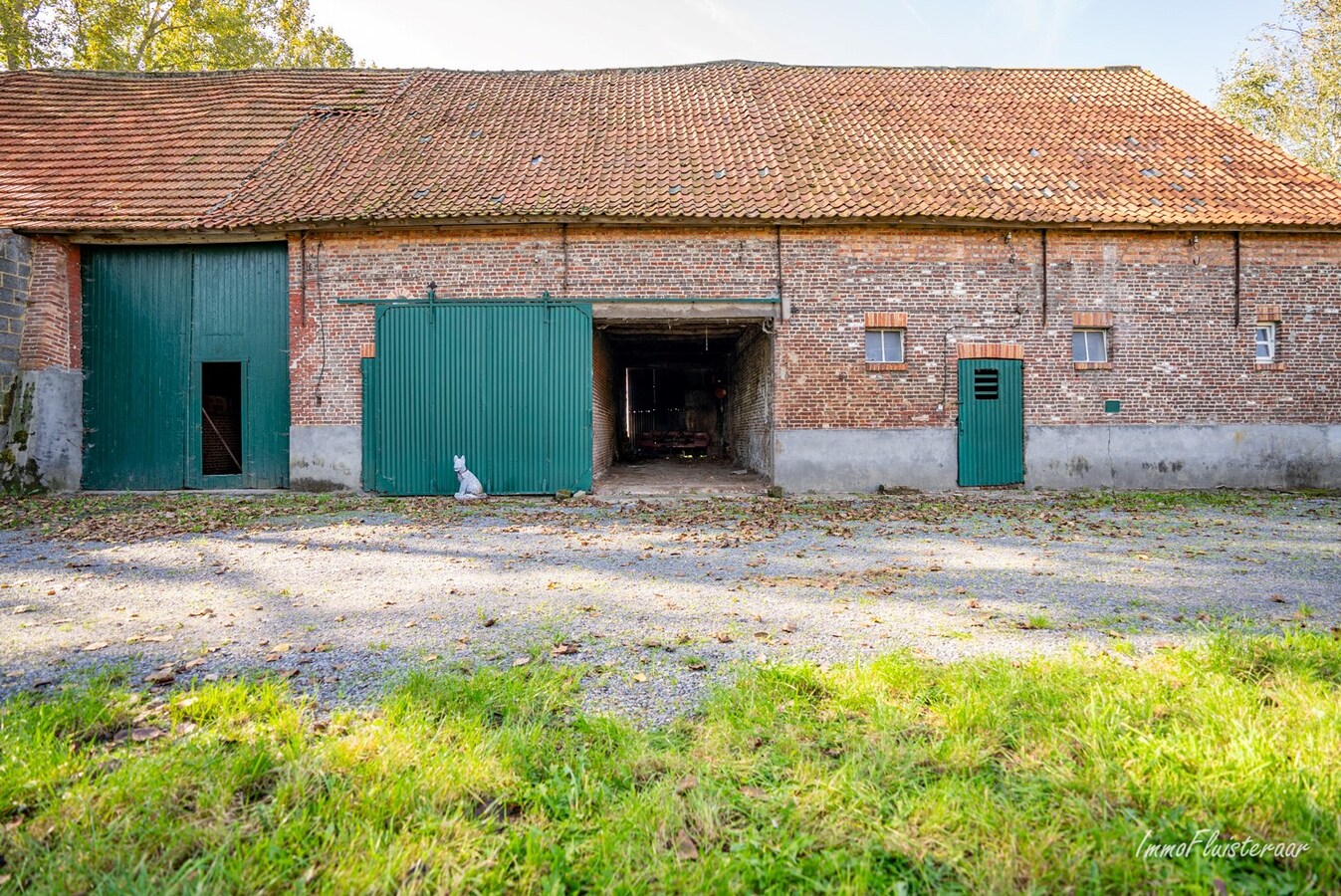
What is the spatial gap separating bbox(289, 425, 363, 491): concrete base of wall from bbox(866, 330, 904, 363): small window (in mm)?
8583

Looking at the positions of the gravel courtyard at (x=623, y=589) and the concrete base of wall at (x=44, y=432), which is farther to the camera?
the concrete base of wall at (x=44, y=432)

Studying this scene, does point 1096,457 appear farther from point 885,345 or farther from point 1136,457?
point 885,345

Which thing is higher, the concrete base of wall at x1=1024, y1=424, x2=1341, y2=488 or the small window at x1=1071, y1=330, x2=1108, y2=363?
the small window at x1=1071, y1=330, x2=1108, y2=363

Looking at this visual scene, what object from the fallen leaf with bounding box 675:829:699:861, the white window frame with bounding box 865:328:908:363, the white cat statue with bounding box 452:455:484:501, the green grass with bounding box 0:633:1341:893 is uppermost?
the white window frame with bounding box 865:328:908:363

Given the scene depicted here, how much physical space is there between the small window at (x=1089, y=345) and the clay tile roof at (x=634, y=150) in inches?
71.5

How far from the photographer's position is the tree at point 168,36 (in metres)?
15.9

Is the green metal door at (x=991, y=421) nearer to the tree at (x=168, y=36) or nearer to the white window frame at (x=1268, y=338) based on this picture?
the white window frame at (x=1268, y=338)

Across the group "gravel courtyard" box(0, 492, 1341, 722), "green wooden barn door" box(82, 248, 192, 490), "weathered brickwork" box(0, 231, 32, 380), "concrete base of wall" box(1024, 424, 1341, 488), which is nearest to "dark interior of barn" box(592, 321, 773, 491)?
"gravel courtyard" box(0, 492, 1341, 722)

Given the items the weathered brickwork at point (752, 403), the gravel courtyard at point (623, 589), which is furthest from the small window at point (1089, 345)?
the weathered brickwork at point (752, 403)

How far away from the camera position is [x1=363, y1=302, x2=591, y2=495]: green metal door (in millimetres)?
9734

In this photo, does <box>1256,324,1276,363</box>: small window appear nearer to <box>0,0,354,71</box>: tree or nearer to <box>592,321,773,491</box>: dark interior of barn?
<box>592,321,773,491</box>: dark interior of barn

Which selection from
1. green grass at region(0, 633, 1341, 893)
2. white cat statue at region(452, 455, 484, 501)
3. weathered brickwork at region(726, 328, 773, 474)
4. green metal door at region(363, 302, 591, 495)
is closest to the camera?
green grass at region(0, 633, 1341, 893)

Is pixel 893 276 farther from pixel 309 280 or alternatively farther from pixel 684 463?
pixel 309 280

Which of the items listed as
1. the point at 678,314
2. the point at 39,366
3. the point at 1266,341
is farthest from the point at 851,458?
the point at 39,366
